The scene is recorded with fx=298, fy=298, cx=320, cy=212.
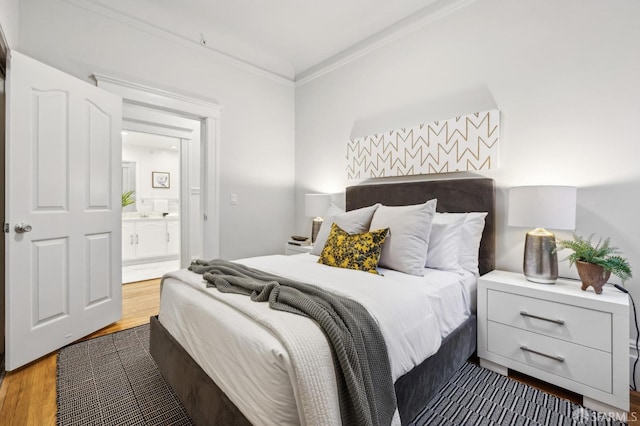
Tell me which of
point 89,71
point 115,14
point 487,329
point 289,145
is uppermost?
point 115,14

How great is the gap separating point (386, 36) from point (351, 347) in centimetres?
292

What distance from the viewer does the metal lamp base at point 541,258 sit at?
69.8 inches

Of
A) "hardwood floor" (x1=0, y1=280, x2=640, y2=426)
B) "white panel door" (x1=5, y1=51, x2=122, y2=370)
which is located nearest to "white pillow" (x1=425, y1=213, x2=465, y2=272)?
"hardwood floor" (x1=0, y1=280, x2=640, y2=426)

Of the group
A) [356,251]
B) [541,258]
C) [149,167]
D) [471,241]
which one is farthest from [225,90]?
[149,167]

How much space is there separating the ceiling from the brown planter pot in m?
2.14

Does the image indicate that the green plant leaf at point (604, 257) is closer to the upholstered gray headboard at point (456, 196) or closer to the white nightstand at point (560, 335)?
the white nightstand at point (560, 335)

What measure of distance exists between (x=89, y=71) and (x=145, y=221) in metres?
3.48

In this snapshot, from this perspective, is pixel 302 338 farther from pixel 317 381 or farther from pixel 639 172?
pixel 639 172

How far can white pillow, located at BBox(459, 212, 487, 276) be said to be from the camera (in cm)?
211

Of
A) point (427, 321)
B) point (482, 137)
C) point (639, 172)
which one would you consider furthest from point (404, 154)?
point (427, 321)

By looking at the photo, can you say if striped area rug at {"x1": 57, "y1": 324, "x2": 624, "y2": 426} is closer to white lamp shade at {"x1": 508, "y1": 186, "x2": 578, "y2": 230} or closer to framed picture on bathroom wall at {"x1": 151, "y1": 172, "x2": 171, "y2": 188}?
white lamp shade at {"x1": 508, "y1": 186, "x2": 578, "y2": 230}

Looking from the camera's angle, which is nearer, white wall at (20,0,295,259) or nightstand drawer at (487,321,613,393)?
nightstand drawer at (487,321,613,393)

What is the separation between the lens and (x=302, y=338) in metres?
0.99

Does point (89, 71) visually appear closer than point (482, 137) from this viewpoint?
No
